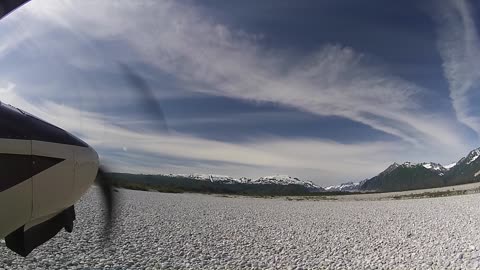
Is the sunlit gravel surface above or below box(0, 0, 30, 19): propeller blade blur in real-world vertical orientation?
below


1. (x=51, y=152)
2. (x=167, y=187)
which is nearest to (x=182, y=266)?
(x=51, y=152)

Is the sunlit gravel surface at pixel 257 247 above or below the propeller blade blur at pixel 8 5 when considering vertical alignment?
below

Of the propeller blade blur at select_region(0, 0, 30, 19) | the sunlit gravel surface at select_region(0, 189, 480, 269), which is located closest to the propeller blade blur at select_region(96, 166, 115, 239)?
the sunlit gravel surface at select_region(0, 189, 480, 269)

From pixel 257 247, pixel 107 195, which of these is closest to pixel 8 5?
pixel 107 195

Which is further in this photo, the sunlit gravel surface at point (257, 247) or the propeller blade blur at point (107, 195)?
the sunlit gravel surface at point (257, 247)

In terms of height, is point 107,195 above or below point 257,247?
above

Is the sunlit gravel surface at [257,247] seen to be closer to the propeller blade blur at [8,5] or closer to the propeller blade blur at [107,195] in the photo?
the propeller blade blur at [107,195]

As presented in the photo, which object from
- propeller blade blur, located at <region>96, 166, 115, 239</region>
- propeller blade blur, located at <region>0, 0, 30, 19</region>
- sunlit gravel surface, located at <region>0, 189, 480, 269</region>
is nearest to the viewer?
propeller blade blur, located at <region>0, 0, 30, 19</region>

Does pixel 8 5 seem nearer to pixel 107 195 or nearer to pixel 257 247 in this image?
pixel 107 195

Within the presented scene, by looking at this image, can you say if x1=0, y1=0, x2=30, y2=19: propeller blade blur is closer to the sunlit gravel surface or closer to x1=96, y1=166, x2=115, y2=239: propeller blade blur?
x1=96, y1=166, x2=115, y2=239: propeller blade blur

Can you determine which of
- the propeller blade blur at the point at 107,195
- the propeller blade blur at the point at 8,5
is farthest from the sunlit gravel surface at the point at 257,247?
the propeller blade blur at the point at 8,5

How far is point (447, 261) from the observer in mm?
9297

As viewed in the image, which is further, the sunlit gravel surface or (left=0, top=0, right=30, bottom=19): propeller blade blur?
the sunlit gravel surface

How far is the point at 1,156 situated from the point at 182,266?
6948 millimetres
